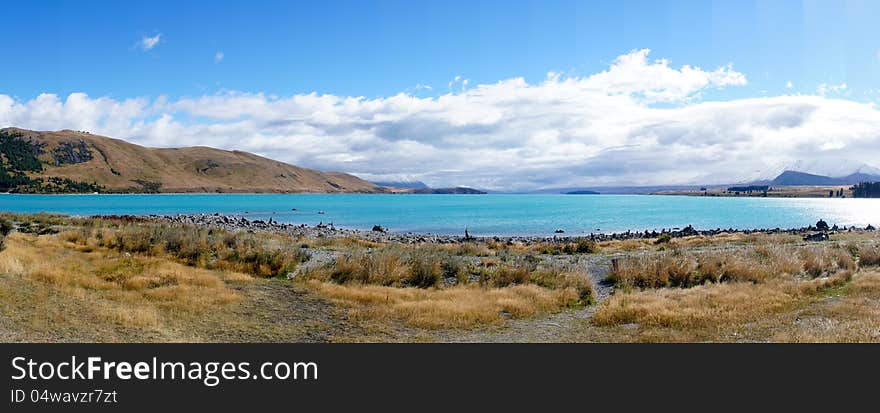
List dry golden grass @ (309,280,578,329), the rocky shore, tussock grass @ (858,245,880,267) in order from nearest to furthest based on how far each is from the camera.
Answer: dry golden grass @ (309,280,578,329) < tussock grass @ (858,245,880,267) < the rocky shore

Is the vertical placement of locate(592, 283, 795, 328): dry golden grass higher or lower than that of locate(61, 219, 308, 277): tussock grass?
lower

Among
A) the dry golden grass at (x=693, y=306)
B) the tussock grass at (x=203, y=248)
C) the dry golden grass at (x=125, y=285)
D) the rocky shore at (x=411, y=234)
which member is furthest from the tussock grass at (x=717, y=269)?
the rocky shore at (x=411, y=234)

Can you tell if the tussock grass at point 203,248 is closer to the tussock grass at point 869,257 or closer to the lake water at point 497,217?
the tussock grass at point 869,257

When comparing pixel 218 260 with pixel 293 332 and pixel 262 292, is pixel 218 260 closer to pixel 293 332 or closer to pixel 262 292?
pixel 262 292

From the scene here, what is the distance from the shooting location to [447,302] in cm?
1509

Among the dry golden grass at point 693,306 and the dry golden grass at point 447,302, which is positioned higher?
the dry golden grass at point 693,306


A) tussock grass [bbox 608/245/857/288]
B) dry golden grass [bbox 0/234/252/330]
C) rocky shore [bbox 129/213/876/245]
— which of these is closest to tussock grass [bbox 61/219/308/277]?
dry golden grass [bbox 0/234/252/330]

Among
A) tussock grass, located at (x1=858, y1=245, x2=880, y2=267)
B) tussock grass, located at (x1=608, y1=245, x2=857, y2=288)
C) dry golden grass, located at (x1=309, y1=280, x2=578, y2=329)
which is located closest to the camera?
dry golden grass, located at (x1=309, y1=280, x2=578, y2=329)

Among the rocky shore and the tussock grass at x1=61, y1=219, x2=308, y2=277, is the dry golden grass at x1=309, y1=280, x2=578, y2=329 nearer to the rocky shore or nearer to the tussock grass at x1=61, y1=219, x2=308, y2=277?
the tussock grass at x1=61, y1=219, x2=308, y2=277

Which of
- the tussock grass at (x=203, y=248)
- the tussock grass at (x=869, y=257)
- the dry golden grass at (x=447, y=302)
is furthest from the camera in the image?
the tussock grass at (x=869, y=257)

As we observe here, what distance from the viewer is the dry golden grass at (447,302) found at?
43.7ft

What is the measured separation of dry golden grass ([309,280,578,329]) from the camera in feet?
43.7

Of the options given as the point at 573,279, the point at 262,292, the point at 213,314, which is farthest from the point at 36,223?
the point at 573,279
